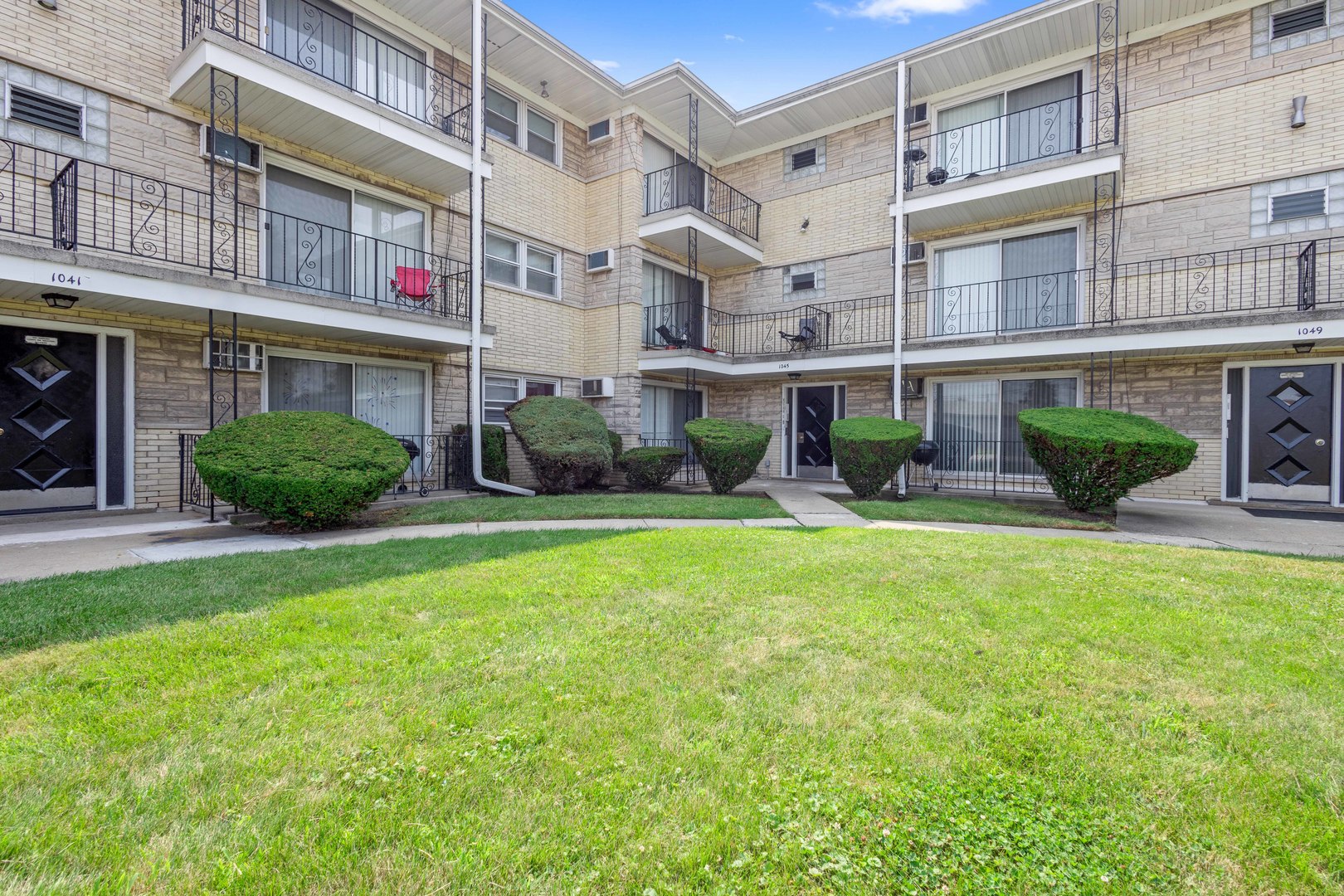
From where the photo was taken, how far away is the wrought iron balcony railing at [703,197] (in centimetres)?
1463

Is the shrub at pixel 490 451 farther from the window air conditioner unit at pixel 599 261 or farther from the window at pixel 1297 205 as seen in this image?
the window at pixel 1297 205

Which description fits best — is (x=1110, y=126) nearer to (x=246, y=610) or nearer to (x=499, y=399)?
(x=499, y=399)

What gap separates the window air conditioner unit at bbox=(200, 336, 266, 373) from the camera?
8.66 m

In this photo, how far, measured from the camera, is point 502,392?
12711mm

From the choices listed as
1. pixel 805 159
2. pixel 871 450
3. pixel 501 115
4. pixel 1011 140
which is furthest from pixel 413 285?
pixel 1011 140

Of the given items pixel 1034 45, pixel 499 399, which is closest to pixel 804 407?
pixel 499 399

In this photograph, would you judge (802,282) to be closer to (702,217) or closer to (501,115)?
(702,217)

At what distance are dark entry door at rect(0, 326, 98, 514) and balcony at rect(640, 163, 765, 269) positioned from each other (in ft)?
32.1

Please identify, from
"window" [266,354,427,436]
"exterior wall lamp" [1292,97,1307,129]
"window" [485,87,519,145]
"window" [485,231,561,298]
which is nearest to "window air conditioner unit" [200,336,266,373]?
"window" [266,354,427,436]

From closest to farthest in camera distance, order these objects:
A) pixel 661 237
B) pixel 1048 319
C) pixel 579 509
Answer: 1. pixel 579 509
2. pixel 1048 319
3. pixel 661 237

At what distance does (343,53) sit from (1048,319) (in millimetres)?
13345

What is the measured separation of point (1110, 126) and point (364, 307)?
44.1ft

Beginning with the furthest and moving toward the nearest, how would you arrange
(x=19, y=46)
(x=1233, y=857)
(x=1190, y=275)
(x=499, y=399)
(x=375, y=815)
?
1. (x=499, y=399)
2. (x=1190, y=275)
3. (x=19, y=46)
4. (x=375, y=815)
5. (x=1233, y=857)

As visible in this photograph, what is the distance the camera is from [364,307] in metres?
8.95
